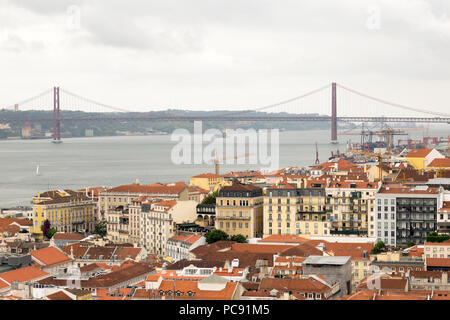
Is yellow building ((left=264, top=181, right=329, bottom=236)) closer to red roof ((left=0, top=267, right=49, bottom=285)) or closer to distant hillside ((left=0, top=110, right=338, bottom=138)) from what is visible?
red roof ((left=0, top=267, right=49, bottom=285))

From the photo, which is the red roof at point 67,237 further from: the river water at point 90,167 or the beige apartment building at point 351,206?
the river water at point 90,167

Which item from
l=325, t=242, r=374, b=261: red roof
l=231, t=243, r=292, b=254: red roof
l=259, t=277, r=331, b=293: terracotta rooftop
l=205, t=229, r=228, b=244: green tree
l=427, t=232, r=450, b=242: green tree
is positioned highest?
l=259, t=277, r=331, b=293: terracotta rooftop

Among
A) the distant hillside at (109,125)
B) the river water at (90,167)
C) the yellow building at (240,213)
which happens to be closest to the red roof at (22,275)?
the yellow building at (240,213)

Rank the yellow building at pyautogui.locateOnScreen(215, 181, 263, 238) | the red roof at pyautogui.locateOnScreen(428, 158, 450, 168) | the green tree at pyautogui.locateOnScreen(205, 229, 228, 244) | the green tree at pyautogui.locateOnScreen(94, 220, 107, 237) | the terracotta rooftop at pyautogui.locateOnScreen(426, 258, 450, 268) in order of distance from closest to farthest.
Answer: the terracotta rooftop at pyautogui.locateOnScreen(426, 258, 450, 268) < the green tree at pyautogui.locateOnScreen(205, 229, 228, 244) < the yellow building at pyautogui.locateOnScreen(215, 181, 263, 238) < the green tree at pyautogui.locateOnScreen(94, 220, 107, 237) < the red roof at pyautogui.locateOnScreen(428, 158, 450, 168)

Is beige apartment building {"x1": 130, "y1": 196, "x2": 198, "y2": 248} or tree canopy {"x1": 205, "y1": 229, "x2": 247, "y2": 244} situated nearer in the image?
tree canopy {"x1": 205, "y1": 229, "x2": 247, "y2": 244}

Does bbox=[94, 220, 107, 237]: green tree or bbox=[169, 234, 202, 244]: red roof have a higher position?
bbox=[169, 234, 202, 244]: red roof

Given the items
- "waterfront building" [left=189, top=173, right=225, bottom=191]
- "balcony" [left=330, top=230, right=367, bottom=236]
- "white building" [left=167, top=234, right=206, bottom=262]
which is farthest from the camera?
"waterfront building" [left=189, top=173, right=225, bottom=191]

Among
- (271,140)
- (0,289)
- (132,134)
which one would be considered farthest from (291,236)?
(132,134)

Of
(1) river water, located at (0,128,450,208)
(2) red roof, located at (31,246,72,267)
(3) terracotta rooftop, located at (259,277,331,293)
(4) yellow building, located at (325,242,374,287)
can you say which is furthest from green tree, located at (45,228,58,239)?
(3) terracotta rooftop, located at (259,277,331,293)
